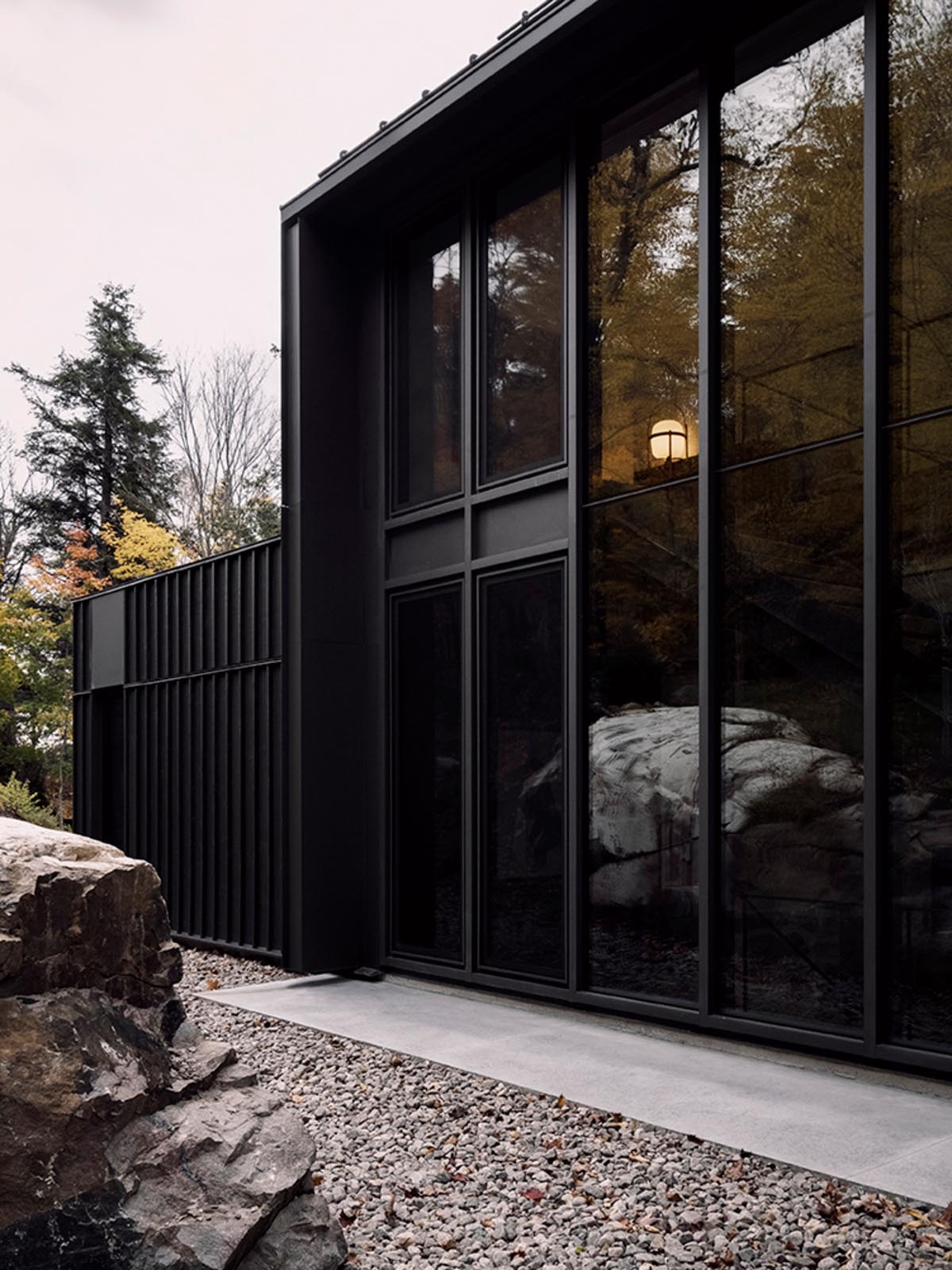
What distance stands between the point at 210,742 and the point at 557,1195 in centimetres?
656

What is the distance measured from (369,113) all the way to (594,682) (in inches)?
1188

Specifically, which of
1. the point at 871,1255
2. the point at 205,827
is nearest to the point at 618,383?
the point at 871,1255

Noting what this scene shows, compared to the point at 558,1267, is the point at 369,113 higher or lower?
higher

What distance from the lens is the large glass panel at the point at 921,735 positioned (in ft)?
16.8

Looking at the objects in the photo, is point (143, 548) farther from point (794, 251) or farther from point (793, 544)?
point (793, 544)

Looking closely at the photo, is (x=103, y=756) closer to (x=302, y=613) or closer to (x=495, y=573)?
(x=302, y=613)

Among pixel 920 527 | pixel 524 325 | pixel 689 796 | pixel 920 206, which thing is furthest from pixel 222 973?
pixel 920 206

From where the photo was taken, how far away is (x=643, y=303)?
6754 millimetres

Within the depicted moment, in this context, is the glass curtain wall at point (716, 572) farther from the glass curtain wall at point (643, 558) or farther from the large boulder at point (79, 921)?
the large boulder at point (79, 921)

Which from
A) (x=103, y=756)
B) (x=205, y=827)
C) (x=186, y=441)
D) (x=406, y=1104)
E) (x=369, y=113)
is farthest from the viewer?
(x=369, y=113)

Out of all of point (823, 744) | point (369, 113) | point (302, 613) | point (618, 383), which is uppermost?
point (369, 113)

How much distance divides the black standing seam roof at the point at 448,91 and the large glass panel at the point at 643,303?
26.5 inches

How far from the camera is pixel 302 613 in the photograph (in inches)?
333

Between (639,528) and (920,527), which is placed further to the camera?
(639,528)
